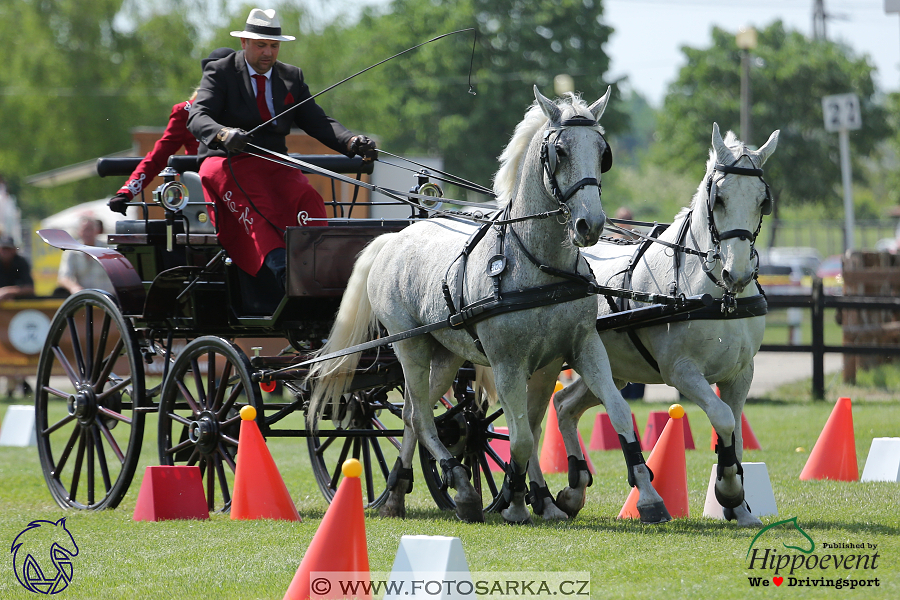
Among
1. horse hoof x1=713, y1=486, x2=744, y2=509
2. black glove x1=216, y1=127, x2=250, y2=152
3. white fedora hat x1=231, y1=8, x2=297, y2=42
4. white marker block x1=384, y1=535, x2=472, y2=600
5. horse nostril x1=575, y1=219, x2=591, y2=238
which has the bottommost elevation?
horse hoof x1=713, y1=486, x2=744, y2=509

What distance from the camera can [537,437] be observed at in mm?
6887

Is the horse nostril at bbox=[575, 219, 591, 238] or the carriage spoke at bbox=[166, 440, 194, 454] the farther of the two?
the carriage spoke at bbox=[166, 440, 194, 454]

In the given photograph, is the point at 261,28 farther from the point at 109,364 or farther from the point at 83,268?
the point at 83,268

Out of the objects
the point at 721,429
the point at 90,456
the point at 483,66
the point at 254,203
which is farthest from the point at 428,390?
the point at 483,66

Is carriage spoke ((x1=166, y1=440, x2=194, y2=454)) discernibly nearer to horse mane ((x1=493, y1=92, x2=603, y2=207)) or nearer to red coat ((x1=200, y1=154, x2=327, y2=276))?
red coat ((x1=200, y1=154, x2=327, y2=276))

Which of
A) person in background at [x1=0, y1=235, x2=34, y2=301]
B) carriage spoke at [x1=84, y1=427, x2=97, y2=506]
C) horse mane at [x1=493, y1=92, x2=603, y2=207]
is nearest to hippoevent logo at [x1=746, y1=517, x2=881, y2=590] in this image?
horse mane at [x1=493, y1=92, x2=603, y2=207]

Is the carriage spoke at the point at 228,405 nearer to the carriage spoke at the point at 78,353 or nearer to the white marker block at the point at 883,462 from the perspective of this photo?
the carriage spoke at the point at 78,353

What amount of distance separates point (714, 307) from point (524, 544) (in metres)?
1.63

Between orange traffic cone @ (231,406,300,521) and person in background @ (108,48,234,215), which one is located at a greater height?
person in background @ (108,48,234,215)

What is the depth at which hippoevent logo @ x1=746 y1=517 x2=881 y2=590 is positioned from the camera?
4.51 m

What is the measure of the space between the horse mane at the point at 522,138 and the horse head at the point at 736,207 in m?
0.72

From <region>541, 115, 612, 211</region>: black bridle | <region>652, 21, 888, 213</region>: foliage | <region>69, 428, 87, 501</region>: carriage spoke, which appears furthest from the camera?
<region>652, 21, 888, 213</region>: foliage

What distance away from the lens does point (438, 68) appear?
39.0 metres

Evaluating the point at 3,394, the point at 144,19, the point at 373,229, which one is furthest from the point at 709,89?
the point at 373,229
